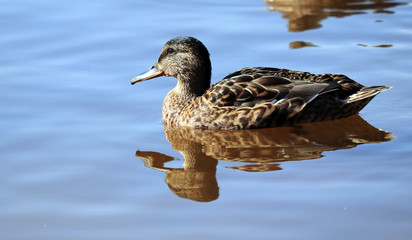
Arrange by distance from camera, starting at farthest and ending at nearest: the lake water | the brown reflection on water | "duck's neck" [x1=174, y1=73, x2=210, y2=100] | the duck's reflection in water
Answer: the brown reflection on water < "duck's neck" [x1=174, y1=73, x2=210, y2=100] < the duck's reflection in water < the lake water

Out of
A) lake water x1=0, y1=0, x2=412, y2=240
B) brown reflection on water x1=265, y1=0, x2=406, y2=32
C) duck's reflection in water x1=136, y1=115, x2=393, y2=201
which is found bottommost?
duck's reflection in water x1=136, y1=115, x2=393, y2=201

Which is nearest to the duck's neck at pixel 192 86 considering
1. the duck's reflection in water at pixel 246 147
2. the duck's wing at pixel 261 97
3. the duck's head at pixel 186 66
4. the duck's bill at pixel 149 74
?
the duck's head at pixel 186 66

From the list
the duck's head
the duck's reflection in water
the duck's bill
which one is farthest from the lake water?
the duck's head

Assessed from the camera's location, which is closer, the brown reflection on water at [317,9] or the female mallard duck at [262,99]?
the female mallard duck at [262,99]

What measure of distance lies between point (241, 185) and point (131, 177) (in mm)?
1012

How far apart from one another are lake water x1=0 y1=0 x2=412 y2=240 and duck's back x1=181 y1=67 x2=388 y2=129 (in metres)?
0.16

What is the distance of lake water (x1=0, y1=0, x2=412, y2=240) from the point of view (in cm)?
610

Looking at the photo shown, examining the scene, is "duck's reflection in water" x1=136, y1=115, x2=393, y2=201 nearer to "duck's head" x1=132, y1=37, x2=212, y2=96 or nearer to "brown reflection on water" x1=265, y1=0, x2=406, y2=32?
"duck's head" x1=132, y1=37, x2=212, y2=96

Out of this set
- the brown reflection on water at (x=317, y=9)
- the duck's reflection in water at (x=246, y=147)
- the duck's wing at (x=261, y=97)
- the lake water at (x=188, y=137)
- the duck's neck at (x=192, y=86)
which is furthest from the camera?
the brown reflection on water at (x=317, y=9)

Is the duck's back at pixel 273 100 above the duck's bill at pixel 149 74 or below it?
below

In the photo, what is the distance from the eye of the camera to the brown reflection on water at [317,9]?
11.7m

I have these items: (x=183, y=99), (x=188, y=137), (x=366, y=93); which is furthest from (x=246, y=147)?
(x=366, y=93)

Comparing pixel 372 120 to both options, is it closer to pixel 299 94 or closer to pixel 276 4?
pixel 299 94

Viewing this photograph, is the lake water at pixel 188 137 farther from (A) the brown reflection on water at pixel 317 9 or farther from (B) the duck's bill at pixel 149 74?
(B) the duck's bill at pixel 149 74
